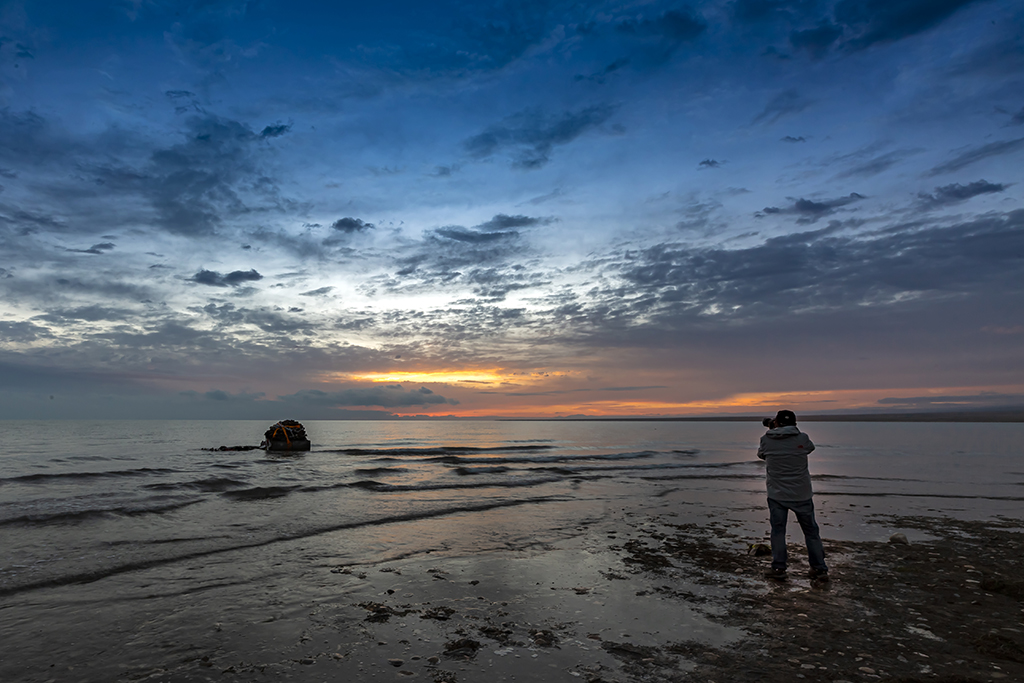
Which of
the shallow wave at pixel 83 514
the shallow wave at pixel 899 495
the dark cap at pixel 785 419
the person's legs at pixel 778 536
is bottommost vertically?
the shallow wave at pixel 899 495

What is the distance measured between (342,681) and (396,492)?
17.4 m

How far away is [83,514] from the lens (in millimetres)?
15508

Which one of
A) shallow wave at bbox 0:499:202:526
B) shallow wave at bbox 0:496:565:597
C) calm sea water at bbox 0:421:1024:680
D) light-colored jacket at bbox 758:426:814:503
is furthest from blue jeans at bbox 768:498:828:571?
shallow wave at bbox 0:499:202:526

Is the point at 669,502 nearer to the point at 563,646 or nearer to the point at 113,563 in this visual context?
the point at 563,646

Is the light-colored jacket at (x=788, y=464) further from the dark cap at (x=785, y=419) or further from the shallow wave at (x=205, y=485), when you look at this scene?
the shallow wave at (x=205, y=485)

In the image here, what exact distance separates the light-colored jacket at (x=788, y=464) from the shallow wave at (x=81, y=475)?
102ft

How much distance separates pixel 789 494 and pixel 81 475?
1323 inches

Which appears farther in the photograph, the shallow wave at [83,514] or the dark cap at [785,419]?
the shallow wave at [83,514]

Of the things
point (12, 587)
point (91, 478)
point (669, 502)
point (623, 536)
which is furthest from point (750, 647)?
point (91, 478)

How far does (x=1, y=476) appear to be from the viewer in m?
25.8

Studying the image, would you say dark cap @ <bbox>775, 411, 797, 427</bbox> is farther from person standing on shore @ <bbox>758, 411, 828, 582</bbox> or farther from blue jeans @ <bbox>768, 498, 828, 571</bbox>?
blue jeans @ <bbox>768, 498, 828, 571</bbox>

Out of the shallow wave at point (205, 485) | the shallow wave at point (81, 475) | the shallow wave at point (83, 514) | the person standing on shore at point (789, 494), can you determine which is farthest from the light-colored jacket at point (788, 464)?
the shallow wave at point (81, 475)

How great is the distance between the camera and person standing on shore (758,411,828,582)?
28.2ft

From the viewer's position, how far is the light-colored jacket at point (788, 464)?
866 centimetres
